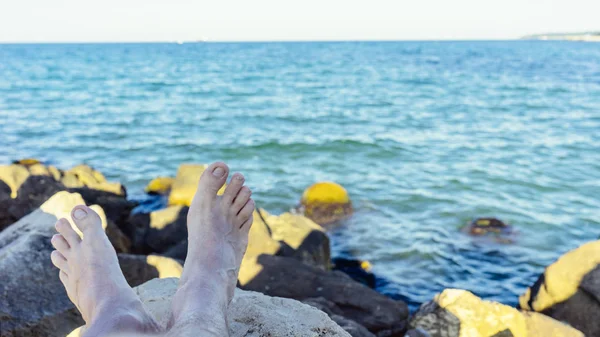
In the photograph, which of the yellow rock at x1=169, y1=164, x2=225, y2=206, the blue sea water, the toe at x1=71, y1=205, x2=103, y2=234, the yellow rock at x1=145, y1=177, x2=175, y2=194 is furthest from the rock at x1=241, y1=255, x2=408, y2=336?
the yellow rock at x1=145, y1=177, x2=175, y2=194

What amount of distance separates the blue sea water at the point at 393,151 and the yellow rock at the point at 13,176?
2078mm

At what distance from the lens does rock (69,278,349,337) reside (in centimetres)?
175

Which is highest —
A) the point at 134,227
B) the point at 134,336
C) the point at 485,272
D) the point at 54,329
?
the point at 134,336

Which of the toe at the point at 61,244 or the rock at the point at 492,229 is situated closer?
the toe at the point at 61,244

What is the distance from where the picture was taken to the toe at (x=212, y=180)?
7.28ft

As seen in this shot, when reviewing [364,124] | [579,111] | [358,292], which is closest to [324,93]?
[364,124]

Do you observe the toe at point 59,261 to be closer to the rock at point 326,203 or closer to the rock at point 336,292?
the rock at point 336,292

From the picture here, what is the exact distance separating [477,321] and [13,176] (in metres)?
4.80

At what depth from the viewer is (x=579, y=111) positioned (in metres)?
14.2

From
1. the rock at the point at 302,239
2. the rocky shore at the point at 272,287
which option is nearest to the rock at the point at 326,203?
the rocky shore at the point at 272,287

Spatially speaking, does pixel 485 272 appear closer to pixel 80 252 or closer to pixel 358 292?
pixel 358 292

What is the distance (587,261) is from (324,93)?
15608 millimetres

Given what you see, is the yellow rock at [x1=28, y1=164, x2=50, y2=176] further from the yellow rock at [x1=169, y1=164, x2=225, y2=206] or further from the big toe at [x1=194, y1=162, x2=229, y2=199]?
the big toe at [x1=194, y1=162, x2=229, y2=199]

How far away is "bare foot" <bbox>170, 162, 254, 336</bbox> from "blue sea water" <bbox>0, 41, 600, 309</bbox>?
8.80 feet
